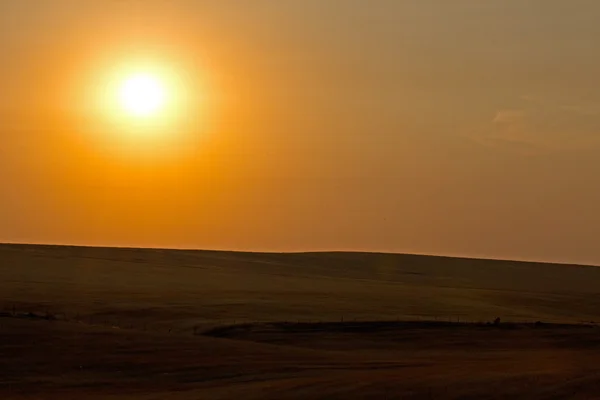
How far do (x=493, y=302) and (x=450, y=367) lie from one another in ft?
94.6

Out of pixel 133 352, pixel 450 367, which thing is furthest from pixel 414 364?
pixel 133 352

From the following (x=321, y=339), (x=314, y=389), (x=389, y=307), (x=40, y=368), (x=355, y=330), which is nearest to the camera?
(x=314, y=389)

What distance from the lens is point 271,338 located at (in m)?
33.8

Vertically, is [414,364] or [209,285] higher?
[209,285]

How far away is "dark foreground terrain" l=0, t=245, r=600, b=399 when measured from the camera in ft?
76.3

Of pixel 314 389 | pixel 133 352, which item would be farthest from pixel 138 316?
pixel 314 389

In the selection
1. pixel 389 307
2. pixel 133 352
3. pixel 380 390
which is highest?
pixel 389 307

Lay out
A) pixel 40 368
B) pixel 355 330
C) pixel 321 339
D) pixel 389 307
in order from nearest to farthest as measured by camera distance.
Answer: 1. pixel 40 368
2. pixel 321 339
3. pixel 355 330
4. pixel 389 307

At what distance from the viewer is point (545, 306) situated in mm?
55531

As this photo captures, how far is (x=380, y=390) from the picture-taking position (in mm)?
22469

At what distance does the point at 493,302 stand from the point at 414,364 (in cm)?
2830

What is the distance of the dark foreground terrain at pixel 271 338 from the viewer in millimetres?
23266

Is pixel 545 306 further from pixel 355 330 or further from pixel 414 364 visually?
pixel 414 364

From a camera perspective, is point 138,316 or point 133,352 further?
point 138,316
